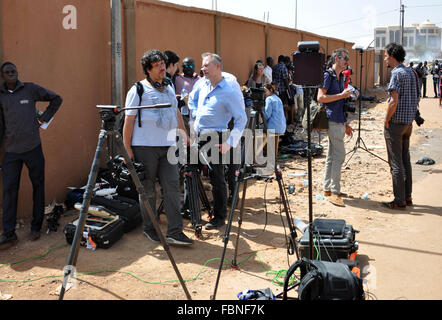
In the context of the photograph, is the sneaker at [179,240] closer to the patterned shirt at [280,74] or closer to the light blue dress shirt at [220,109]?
the light blue dress shirt at [220,109]

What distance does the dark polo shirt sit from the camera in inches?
212

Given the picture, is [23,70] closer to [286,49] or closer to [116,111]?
[116,111]

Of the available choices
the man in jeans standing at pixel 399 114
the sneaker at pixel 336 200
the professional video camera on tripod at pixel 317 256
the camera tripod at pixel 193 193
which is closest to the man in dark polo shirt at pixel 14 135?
the camera tripod at pixel 193 193

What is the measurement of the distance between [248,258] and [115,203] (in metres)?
1.91

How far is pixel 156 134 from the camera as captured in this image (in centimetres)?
513

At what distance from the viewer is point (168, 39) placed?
9055mm

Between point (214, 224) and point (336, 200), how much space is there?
6.44 feet

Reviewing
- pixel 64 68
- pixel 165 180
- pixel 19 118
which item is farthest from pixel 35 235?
pixel 64 68

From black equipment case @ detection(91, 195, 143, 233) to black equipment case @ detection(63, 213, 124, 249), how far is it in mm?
164

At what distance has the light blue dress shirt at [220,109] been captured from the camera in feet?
18.0

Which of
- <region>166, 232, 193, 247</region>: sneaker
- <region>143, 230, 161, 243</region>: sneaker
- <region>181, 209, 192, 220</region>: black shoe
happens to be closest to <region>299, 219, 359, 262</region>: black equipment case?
<region>166, 232, 193, 247</region>: sneaker

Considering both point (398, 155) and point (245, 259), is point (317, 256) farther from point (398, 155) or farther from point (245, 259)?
point (398, 155)

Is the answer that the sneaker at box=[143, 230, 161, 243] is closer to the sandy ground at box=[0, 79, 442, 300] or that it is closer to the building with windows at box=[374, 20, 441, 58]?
the sandy ground at box=[0, 79, 442, 300]

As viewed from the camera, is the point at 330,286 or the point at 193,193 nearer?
the point at 330,286
